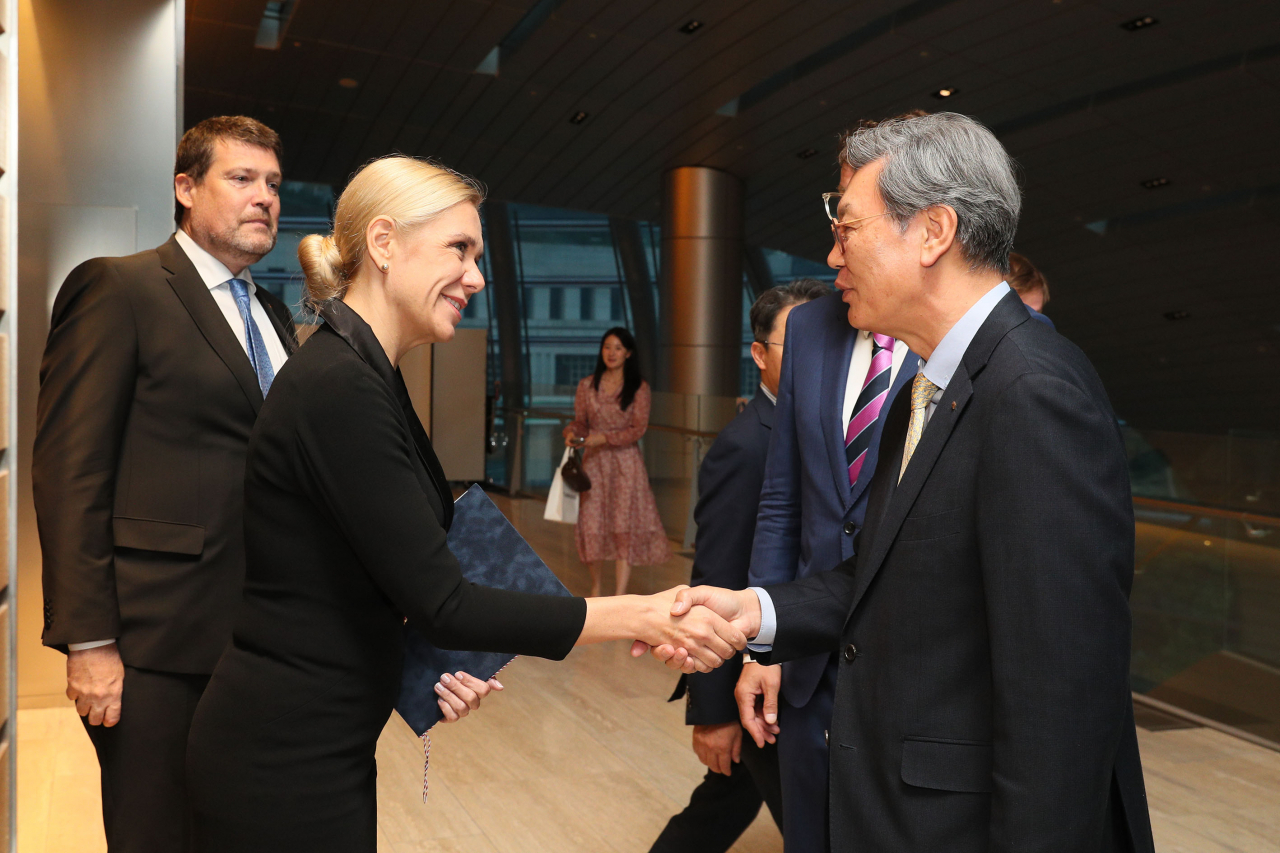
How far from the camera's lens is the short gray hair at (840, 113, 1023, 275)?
57.3 inches

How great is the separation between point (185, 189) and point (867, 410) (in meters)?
1.58

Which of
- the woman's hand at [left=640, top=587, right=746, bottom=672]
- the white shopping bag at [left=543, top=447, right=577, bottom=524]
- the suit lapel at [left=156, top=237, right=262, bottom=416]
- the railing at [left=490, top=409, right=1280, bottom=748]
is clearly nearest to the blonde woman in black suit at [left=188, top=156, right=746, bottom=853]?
the woman's hand at [left=640, top=587, right=746, bottom=672]

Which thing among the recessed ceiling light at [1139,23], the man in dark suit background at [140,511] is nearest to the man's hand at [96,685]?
the man in dark suit background at [140,511]

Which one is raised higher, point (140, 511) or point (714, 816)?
point (140, 511)

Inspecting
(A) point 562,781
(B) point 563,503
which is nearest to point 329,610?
(A) point 562,781

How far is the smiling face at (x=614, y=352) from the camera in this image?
6.79 meters

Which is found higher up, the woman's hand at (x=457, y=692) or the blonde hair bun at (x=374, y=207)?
the blonde hair bun at (x=374, y=207)

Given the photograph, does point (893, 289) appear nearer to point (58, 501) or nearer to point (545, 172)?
point (58, 501)

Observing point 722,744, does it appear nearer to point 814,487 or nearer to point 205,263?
point 814,487

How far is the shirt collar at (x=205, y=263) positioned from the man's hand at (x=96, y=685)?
80 centimetres

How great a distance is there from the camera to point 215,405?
208cm

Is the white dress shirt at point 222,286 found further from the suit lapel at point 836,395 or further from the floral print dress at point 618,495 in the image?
the floral print dress at point 618,495

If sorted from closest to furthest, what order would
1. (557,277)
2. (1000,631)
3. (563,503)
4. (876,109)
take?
(1000,631), (563,503), (876,109), (557,277)

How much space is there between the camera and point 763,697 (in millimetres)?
2135
